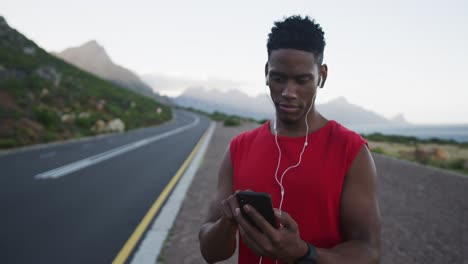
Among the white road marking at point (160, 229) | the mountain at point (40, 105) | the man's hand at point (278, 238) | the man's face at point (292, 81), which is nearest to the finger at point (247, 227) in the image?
the man's hand at point (278, 238)

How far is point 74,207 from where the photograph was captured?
20.2 ft

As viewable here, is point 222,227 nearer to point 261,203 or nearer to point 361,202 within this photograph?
point 261,203

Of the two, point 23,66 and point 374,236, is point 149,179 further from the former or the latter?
point 23,66

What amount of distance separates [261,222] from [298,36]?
82cm

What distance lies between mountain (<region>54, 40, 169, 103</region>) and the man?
16004cm

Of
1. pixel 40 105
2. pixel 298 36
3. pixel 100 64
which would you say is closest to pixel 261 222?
pixel 298 36

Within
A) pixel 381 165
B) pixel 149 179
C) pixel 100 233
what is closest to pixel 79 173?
pixel 149 179

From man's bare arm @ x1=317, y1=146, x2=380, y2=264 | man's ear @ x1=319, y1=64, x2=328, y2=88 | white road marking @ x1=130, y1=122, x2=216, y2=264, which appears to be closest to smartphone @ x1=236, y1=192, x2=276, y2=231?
man's bare arm @ x1=317, y1=146, x2=380, y2=264

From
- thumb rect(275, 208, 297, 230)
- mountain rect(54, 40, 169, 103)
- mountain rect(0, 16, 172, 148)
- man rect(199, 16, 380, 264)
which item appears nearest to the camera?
thumb rect(275, 208, 297, 230)

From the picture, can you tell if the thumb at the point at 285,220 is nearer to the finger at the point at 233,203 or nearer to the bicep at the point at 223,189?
the finger at the point at 233,203

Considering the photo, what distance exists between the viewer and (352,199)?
4.47ft

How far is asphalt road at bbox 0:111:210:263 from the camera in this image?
14.1 ft

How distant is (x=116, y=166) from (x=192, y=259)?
7.56m

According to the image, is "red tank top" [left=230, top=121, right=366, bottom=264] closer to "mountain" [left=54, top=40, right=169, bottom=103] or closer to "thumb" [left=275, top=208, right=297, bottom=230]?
"thumb" [left=275, top=208, right=297, bottom=230]
